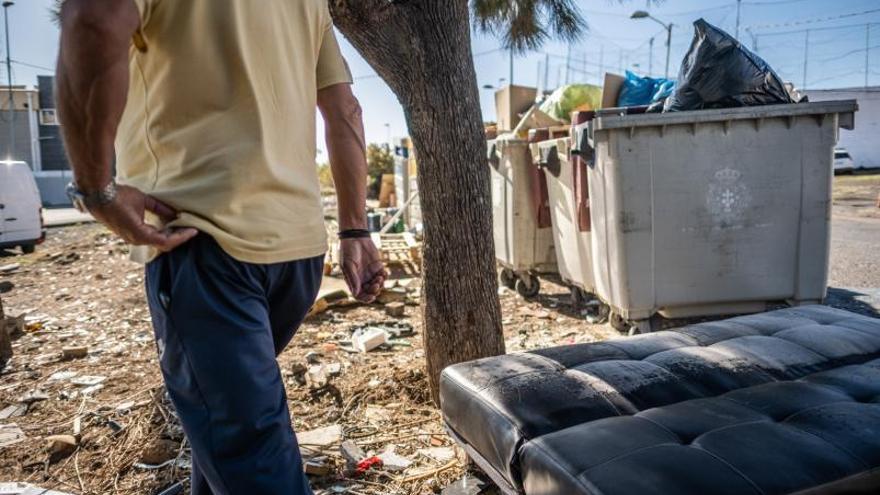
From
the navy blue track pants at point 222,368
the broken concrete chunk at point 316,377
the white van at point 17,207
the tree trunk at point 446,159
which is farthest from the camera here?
the white van at point 17,207

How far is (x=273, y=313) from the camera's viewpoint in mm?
1527

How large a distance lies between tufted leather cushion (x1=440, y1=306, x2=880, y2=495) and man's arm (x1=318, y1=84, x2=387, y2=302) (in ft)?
1.56

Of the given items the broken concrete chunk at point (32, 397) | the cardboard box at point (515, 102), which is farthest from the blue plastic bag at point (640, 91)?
the broken concrete chunk at point (32, 397)

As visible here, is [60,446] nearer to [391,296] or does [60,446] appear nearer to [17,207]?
[391,296]

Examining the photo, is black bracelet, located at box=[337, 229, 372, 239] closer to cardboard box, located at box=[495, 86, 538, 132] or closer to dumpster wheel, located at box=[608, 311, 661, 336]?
dumpster wheel, located at box=[608, 311, 661, 336]

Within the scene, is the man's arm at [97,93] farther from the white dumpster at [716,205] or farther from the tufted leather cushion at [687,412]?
the white dumpster at [716,205]

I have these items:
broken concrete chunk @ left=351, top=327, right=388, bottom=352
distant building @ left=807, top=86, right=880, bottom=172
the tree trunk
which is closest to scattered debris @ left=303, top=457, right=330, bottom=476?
the tree trunk

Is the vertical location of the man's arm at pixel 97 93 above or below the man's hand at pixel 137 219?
above

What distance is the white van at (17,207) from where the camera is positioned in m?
10.5

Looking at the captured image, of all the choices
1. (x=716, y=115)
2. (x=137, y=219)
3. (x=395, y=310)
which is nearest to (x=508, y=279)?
(x=395, y=310)

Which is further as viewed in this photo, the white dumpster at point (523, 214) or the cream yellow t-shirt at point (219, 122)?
the white dumpster at point (523, 214)

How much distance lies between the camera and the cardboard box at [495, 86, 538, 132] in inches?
272

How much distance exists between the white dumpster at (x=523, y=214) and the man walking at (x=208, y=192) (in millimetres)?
4463

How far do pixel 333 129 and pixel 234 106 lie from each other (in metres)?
0.41
